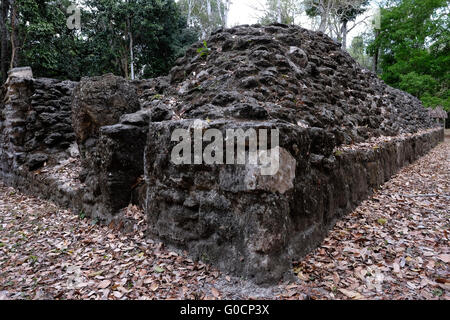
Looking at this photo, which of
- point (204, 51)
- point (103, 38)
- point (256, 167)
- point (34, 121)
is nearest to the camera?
point (256, 167)

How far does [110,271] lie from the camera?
2.52 meters

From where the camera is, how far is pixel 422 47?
54.4 feet

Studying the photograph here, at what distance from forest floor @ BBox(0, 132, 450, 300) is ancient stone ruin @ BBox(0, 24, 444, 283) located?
0.16 meters

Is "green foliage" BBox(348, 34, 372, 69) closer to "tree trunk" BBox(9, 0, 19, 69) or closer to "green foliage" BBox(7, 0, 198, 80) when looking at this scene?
"green foliage" BBox(7, 0, 198, 80)

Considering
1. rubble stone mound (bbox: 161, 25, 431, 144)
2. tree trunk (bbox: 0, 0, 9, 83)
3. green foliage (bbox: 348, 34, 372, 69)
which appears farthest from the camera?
green foliage (bbox: 348, 34, 372, 69)

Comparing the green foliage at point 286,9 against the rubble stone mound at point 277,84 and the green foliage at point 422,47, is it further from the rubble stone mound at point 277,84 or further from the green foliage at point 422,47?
the rubble stone mound at point 277,84

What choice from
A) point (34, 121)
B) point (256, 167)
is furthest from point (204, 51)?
point (34, 121)

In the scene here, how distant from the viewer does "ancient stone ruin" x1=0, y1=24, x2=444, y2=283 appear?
2242 millimetres

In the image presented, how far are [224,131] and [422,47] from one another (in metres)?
20.5

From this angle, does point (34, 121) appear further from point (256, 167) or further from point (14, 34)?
point (14, 34)

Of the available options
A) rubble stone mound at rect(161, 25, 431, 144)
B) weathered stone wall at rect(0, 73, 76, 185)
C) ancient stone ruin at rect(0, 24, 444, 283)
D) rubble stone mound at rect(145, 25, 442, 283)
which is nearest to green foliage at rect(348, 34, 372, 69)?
rubble stone mound at rect(161, 25, 431, 144)

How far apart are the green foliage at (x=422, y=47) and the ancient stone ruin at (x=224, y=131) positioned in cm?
1114

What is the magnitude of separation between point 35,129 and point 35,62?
769cm
